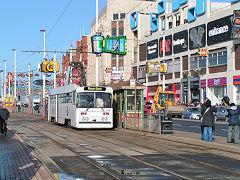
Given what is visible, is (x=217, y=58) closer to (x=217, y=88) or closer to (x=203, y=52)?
(x=203, y=52)

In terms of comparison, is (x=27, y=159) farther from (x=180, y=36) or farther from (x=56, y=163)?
(x=180, y=36)

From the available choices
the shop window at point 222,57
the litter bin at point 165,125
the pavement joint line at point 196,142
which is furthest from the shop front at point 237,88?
the litter bin at point 165,125

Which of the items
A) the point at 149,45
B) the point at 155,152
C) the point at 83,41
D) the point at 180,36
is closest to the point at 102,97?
the point at 155,152

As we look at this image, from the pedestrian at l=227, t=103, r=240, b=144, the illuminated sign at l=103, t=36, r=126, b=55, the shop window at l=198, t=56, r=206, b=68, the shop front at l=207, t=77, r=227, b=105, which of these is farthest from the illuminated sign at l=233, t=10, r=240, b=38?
the pedestrian at l=227, t=103, r=240, b=144

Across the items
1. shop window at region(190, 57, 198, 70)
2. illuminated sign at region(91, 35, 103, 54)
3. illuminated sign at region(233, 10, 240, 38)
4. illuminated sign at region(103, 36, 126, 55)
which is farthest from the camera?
shop window at region(190, 57, 198, 70)

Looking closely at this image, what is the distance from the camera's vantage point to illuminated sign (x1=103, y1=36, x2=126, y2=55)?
45.8 meters

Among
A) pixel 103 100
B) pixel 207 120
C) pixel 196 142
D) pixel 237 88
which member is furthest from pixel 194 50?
pixel 207 120

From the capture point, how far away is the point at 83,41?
345 ft

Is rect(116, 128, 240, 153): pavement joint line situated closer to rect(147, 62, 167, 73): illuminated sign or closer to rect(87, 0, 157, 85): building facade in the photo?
rect(147, 62, 167, 73): illuminated sign

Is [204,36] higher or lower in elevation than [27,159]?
higher

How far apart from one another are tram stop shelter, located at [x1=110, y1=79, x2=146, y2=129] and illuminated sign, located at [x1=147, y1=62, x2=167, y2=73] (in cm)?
3763

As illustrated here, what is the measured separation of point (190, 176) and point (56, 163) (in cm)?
391

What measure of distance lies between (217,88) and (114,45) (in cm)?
1788

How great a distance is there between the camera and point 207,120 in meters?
17.2
